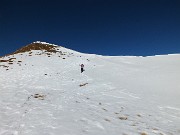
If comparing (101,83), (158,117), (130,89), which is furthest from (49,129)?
(101,83)

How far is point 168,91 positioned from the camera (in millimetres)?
21547

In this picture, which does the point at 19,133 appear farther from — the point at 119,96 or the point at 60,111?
the point at 119,96

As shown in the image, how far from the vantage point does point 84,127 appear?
10.3 meters

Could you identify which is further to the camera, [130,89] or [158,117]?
[130,89]

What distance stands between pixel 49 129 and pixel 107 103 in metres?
7.43

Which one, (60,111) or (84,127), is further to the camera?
(60,111)

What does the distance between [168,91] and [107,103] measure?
8.02 metres

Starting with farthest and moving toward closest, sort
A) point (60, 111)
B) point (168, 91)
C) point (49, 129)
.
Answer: point (168, 91) < point (60, 111) < point (49, 129)

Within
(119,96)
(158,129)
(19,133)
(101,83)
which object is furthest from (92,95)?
(19,133)

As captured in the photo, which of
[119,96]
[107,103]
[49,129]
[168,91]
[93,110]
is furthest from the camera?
[168,91]

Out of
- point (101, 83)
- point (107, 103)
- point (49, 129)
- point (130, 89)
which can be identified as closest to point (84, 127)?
point (49, 129)

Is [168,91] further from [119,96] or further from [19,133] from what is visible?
[19,133]

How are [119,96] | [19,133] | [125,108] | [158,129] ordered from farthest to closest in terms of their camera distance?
[119,96] < [125,108] < [158,129] < [19,133]

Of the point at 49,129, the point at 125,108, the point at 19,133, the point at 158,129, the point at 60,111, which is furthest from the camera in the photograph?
the point at 125,108
